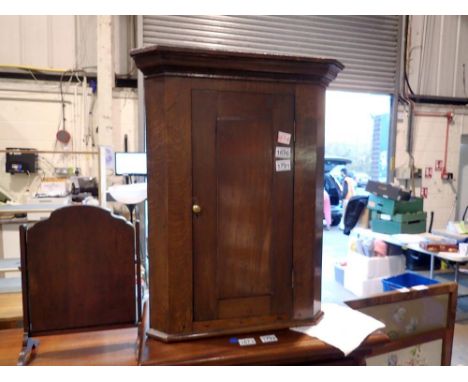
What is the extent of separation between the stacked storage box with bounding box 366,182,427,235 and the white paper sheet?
9.31 feet

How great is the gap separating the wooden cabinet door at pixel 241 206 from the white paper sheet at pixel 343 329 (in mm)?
130

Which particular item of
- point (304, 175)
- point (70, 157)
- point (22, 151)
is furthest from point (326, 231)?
point (304, 175)

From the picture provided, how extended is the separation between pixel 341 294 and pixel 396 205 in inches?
45.6

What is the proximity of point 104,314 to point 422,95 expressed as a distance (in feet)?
16.9

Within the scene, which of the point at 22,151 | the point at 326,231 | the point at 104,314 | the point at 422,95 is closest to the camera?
the point at 104,314

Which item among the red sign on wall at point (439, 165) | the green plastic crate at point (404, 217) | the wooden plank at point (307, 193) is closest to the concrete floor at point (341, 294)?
the wooden plank at point (307, 193)

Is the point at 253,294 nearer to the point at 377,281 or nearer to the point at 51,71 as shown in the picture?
the point at 377,281

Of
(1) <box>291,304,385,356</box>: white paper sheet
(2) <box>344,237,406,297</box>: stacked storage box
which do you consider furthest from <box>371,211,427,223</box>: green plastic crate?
(1) <box>291,304,385,356</box>: white paper sheet

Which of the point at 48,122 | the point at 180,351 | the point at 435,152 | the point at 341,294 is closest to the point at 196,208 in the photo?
the point at 180,351

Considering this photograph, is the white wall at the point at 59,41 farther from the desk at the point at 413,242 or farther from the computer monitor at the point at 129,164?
the desk at the point at 413,242

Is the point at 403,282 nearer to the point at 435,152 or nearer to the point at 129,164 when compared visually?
the point at 129,164

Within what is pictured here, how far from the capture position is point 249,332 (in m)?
1.21

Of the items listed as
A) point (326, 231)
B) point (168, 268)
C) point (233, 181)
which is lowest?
point (326, 231)

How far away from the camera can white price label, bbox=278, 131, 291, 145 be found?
1199mm
